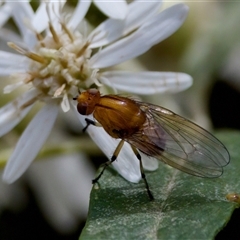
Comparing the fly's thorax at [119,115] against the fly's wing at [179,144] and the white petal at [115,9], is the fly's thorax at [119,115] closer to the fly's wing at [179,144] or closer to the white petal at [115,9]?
the fly's wing at [179,144]

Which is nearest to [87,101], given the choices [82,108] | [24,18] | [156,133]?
[82,108]

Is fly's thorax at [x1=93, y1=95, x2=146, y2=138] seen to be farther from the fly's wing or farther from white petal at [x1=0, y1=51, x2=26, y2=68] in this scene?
white petal at [x1=0, y1=51, x2=26, y2=68]

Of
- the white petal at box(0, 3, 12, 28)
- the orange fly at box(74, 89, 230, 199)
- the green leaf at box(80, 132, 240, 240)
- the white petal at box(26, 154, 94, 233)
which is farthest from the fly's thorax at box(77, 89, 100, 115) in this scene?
the white petal at box(26, 154, 94, 233)

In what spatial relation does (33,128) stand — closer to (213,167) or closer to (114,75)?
(114,75)

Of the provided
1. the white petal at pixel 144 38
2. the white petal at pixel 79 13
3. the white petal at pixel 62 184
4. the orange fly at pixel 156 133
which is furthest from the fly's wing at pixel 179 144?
the white petal at pixel 62 184

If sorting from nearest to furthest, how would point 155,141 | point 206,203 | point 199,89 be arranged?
point 206,203 < point 155,141 < point 199,89

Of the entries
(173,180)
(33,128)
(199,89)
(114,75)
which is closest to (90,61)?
(114,75)

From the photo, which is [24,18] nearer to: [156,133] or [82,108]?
[82,108]
